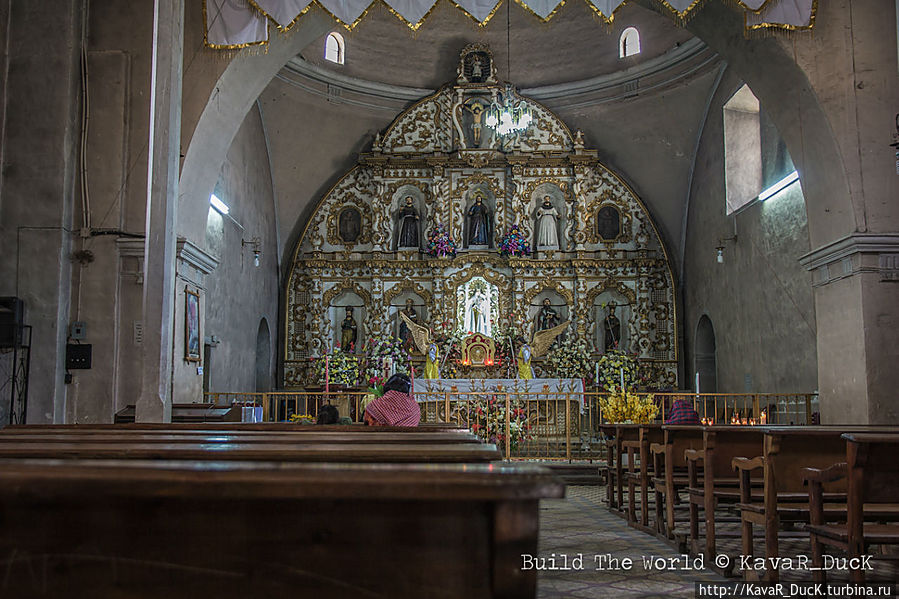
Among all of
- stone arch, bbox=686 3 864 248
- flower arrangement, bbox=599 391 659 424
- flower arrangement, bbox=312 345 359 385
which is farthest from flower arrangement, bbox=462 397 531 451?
stone arch, bbox=686 3 864 248

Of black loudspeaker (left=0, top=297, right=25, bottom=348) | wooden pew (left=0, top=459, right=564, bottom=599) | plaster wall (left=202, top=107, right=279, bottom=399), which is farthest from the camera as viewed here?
plaster wall (left=202, top=107, right=279, bottom=399)

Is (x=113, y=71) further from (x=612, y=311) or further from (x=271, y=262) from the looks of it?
(x=612, y=311)

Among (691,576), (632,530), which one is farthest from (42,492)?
(632,530)

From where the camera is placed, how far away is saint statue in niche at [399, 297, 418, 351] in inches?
660

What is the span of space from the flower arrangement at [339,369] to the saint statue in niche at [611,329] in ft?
17.3

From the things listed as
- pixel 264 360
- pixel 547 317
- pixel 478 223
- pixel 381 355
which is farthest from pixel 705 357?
pixel 264 360

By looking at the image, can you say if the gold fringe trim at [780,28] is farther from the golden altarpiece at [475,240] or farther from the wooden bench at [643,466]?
the golden altarpiece at [475,240]

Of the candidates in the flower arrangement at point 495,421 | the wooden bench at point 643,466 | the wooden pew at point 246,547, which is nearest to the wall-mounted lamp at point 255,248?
the flower arrangement at point 495,421

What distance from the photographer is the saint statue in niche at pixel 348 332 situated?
16.9 m

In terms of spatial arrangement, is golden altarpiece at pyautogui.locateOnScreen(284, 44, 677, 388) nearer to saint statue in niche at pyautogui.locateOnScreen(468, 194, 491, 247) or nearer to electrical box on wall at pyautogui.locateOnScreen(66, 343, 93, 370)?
saint statue in niche at pyautogui.locateOnScreen(468, 194, 491, 247)

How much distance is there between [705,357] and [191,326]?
1057 cm

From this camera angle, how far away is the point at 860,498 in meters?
3.47

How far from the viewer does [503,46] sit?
16969 millimetres

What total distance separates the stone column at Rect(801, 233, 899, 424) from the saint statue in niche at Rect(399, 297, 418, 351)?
9.04 meters
